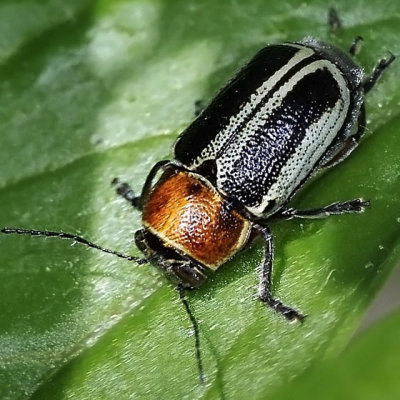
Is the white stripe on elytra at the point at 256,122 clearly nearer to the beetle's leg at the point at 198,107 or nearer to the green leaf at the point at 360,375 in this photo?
the beetle's leg at the point at 198,107

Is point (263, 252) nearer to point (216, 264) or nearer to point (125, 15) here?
point (216, 264)

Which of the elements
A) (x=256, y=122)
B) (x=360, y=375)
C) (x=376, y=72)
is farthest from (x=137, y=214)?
(x=360, y=375)

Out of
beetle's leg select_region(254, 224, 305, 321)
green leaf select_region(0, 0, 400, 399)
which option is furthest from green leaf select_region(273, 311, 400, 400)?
beetle's leg select_region(254, 224, 305, 321)

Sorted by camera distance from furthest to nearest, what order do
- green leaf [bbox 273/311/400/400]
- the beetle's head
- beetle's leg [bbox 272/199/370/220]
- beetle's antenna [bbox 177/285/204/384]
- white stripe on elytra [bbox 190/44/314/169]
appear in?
white stripe on elytra [bbox 190/44/314/169] → the beetle's head → beetle's leg [bbox 272/199/370/220] → beetle's antenna [bbox 177/285/204/384] → green leaf [bbox 273/311/400/400]

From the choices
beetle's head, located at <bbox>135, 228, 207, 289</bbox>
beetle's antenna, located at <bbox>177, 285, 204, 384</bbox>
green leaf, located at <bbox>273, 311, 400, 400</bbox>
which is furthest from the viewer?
beetle's head, located at <bbox>135, 228, 207, 289</bbox>

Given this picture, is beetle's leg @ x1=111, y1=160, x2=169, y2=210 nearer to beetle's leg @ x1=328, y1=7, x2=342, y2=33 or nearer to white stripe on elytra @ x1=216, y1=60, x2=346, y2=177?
white stripe on elytra @ x1=216, y1=60, x2=346, y2=177

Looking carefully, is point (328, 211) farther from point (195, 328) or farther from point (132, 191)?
point (132, 191)

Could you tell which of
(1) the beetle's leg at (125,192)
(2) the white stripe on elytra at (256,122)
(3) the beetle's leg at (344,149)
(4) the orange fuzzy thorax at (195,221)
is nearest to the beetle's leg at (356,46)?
(2) the white stripe on elytra at (256,122)
